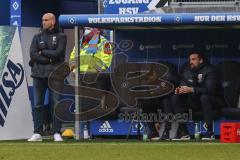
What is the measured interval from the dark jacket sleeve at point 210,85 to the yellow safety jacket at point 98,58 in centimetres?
217

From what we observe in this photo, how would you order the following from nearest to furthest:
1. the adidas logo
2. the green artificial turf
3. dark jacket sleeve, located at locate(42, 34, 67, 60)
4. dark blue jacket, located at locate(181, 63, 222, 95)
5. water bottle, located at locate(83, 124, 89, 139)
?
1. the green artificial turf
2. dark blue jacket, located at locate(181, 63, 222, 95)
3. dark jacket sleeve, located at locate(42, 34, 67, 60)
4. water bottle, located at locate(83, 124, 89, 139)
5. the adidas logo

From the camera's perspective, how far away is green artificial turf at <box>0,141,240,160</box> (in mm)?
12602

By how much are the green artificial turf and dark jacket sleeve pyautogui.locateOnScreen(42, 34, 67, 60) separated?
5.17 ft

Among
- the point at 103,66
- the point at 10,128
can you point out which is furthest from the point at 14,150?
the point at 103,66

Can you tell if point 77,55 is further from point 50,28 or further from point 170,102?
point 170,102

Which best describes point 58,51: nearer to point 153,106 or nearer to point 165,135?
point 153,106

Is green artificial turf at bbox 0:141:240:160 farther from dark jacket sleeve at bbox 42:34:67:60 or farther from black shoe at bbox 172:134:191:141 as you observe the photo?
dark jacket sleeve at bbox 42:34:67:60

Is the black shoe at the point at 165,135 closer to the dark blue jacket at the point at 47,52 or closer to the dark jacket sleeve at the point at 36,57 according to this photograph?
the dark blue jacket at the point at 47,52

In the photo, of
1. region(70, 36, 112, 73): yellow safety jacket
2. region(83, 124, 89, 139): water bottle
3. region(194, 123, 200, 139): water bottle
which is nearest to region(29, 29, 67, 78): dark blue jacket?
region(70, 36, 112, 73): yellow safety jacket

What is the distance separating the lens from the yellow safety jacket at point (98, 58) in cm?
1738

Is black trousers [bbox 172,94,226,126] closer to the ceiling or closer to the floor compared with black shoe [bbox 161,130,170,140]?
closer to the ceiling

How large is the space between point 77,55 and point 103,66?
1.31 meters

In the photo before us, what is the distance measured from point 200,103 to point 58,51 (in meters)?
2.64

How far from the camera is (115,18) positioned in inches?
630
